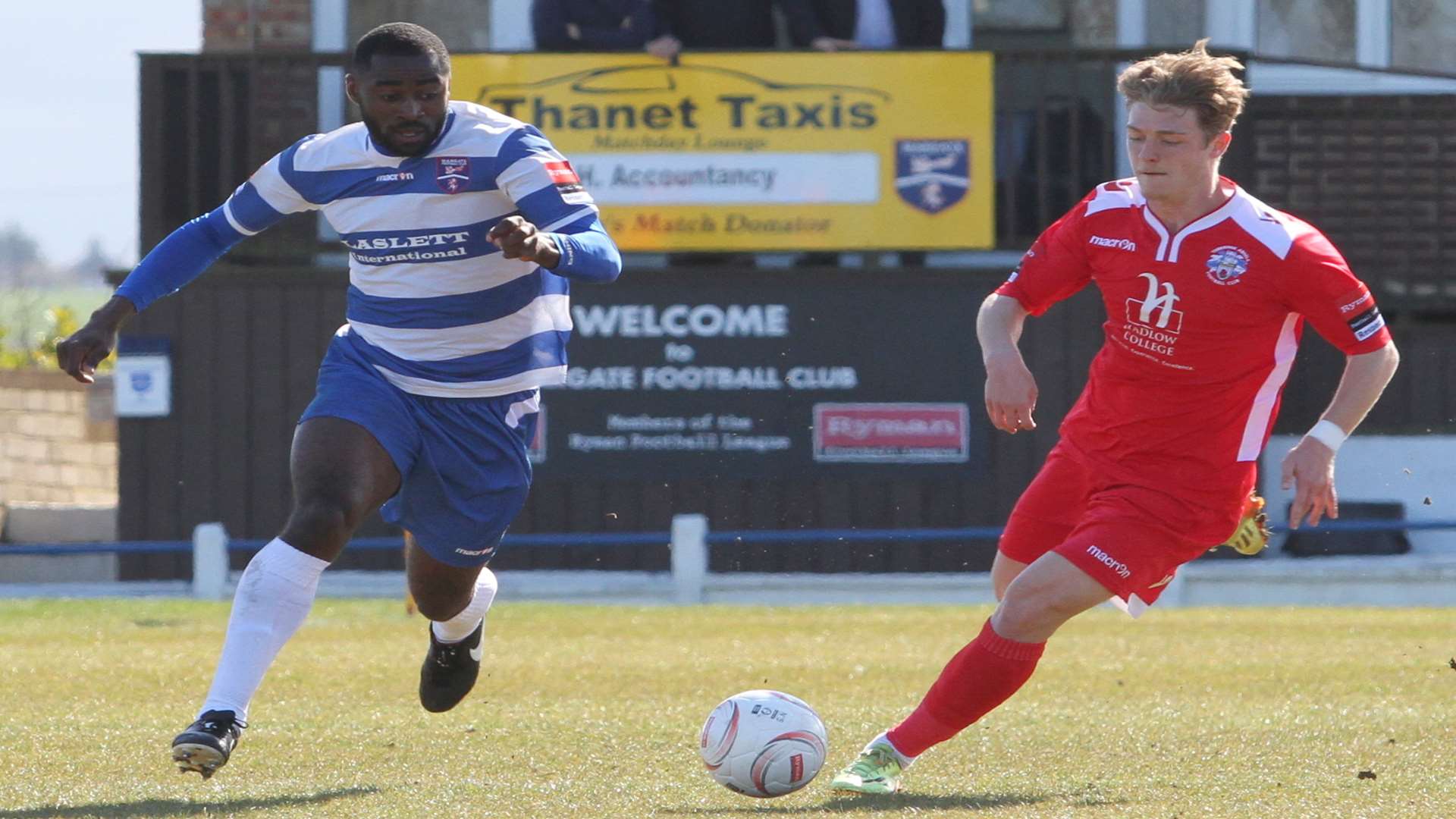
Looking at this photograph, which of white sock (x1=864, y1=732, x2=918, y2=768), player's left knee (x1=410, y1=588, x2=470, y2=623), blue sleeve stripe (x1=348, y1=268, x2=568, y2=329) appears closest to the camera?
white sock (x1=864, y1=732, x2=918, y2=768)

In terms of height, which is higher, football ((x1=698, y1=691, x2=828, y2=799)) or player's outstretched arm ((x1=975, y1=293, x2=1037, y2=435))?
player's outstretched arm ((x1=975, y1=293, x2=1037, y2=435))

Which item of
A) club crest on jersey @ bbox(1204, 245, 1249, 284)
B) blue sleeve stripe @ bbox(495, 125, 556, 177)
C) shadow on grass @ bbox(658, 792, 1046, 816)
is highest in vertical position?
blue sleeve stripe @ bbox(495, 125, 556, 177)

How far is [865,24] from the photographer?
1501 centimetres

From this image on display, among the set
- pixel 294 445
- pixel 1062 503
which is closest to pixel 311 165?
pixel 294 445

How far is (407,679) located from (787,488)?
256 inches

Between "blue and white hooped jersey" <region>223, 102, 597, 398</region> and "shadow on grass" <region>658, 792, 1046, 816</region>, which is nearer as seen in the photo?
"shadow on grass" <region>658, 792, 1046, 816</region>

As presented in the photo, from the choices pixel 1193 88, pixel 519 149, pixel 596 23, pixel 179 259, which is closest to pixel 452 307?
pixel 519 149

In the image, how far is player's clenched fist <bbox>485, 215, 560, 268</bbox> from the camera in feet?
17.5

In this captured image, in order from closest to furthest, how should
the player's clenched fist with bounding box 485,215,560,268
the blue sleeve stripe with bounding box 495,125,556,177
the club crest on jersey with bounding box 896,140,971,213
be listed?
the player's clenched fist with bounding box 485,215,560,268
the blue sleeve stripe with bounding box 495,125,556,177
the club crest on jersey with bounding box 896,140,971,213

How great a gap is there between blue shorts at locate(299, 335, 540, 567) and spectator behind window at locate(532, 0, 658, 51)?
341 inches

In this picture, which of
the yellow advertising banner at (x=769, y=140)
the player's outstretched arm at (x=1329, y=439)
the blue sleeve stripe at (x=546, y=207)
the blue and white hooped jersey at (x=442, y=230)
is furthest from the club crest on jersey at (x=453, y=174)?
the yellow advertising banner at (x=769, y=140)

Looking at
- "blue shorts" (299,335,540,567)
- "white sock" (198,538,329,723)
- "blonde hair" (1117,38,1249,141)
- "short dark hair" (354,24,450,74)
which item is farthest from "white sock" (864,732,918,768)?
"short dark hair" (354,24,450,74)

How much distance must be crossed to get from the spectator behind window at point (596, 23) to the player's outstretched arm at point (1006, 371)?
30.2 ft

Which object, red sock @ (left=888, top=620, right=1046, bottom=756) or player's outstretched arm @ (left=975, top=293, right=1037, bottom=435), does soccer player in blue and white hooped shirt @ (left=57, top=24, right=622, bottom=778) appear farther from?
red sock @ (left=888, top=620, right=1046, bottom=756)
